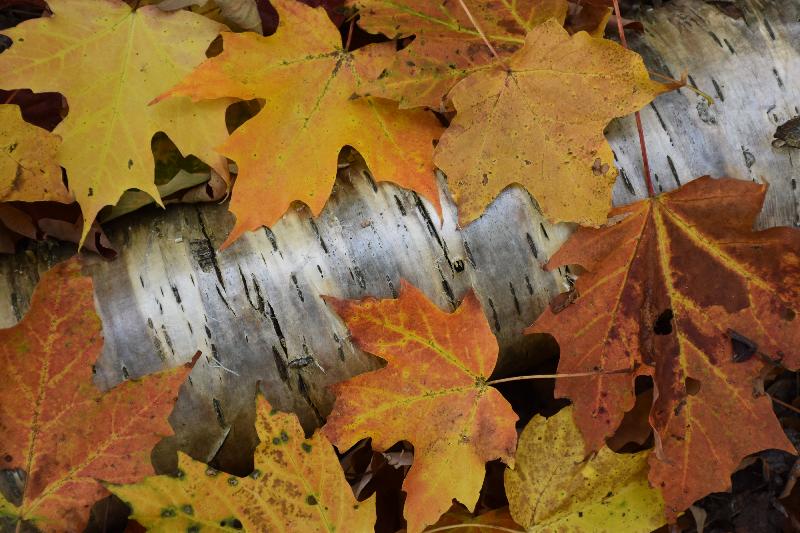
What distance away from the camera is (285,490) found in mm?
1233

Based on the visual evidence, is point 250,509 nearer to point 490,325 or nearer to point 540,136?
point 490,325

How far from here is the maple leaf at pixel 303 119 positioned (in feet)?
4.09

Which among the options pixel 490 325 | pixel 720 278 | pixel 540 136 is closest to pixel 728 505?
pixel 720 278

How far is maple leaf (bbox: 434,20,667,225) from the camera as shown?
121 cm

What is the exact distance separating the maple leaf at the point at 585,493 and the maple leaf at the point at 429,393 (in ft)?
0.41

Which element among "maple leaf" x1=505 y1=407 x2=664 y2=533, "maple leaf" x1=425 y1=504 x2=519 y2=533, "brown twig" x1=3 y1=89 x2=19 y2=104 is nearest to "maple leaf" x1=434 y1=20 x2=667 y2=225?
"maple leaf" x1=505 y1=407 x2=664 y2=533

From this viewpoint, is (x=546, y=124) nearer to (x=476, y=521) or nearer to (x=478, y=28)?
(x=478, y=28)

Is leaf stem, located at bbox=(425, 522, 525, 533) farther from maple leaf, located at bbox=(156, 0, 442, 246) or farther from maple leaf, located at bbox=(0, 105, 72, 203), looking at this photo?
maple leaf, located at bbox=(0, 105, 72, 203)

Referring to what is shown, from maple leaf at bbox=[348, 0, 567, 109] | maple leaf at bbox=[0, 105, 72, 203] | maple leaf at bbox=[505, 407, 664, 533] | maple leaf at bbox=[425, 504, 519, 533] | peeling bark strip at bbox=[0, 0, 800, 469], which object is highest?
maple leaf at bbox=[348, 0, 567, 109]

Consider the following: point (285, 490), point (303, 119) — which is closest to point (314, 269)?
point (303, 119)

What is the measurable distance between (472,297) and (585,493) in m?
0.45

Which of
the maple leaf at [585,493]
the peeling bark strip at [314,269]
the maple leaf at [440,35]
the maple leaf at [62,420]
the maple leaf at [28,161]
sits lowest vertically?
the maple leaf at [585,493]

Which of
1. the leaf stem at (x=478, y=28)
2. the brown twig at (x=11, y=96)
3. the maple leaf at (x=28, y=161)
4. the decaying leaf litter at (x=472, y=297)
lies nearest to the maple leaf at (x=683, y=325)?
the decaying leaf litter at (x=472, y=297)

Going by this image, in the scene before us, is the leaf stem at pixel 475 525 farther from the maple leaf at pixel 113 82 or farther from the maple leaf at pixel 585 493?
the maple leaf at pixel 113 82
